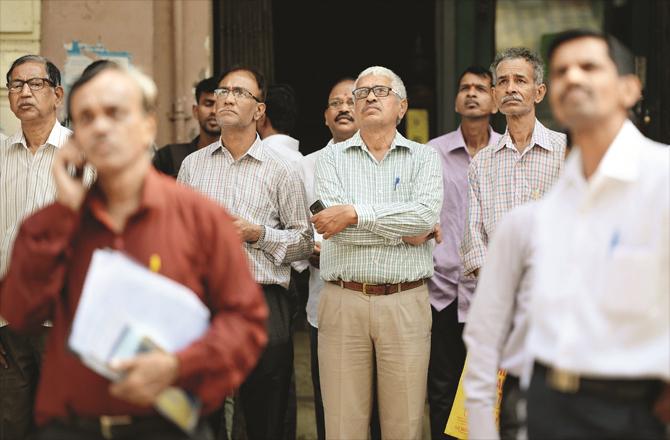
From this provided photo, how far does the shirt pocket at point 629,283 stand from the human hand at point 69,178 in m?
1.58

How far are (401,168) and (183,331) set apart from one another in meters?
2.44

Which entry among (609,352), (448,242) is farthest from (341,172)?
(609,352)

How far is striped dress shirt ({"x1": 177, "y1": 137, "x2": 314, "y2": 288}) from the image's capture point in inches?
201

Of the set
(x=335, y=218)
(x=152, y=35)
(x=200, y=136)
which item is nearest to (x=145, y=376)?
(x=335, y=218)

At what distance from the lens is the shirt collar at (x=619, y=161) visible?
9.31 feet

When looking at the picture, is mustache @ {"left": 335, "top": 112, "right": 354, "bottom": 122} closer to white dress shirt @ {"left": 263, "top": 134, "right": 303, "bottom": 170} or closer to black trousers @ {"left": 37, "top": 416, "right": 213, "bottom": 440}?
white dress shirt @ {"left": 263, "top": 134, "right": 303, "bottom": 170}

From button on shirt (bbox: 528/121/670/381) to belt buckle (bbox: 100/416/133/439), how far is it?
1229mm

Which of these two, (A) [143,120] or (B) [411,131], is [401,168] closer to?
(A) [143,120]

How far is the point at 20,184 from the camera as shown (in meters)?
4.95

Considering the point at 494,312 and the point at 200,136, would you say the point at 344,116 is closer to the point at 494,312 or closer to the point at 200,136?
the point at 200,136

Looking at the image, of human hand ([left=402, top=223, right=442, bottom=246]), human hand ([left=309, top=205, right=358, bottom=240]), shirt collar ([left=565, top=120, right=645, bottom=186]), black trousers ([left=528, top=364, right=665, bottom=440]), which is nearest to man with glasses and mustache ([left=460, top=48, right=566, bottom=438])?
human hand ([left=402, top=223, right=442, bottom=246])

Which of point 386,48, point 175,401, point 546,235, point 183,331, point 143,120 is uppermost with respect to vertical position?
point 386,48

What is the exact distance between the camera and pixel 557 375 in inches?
109

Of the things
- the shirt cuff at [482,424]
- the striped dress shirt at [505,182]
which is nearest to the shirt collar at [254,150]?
the striped dress shirt at [505,182]
